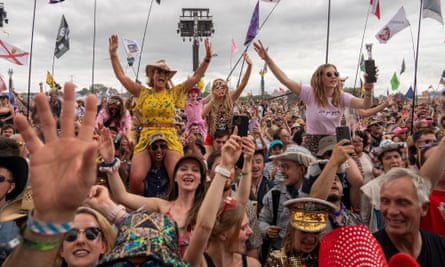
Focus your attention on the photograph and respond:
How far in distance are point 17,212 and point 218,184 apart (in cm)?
119

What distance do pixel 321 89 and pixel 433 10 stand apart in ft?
17.4

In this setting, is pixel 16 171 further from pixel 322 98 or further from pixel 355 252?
pixel 322 98

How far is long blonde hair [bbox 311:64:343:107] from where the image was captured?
4336mm

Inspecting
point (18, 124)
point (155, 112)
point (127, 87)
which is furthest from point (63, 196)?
point (127, 87)

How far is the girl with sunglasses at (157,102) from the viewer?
4094 millimetres

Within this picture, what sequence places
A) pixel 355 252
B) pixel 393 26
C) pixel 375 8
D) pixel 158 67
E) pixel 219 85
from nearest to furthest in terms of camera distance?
1. pixel 355 252
2. pixel 158 67
3. pixel 219 85
4. pixel 375 8
5. pixel 393 26

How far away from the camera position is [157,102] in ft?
13.9

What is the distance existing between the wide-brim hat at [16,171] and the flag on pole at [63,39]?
924cm

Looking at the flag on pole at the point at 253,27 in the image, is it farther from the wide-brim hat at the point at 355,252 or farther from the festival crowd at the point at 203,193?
the wide-brim hat at the point at 355,252

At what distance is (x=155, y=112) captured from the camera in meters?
4.23

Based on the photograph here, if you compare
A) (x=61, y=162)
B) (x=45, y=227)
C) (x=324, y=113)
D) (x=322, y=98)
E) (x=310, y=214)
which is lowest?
(x=310, y=214)

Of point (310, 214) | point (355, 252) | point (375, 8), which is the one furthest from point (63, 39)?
point (355, 252)

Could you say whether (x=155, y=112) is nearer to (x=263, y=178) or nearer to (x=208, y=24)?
(x=263, y=178)

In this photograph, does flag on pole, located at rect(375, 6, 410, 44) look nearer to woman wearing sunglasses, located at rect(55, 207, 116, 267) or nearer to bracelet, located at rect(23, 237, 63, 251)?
woman wearing sunglasses, located at rect(55, 207, 116, 267)
